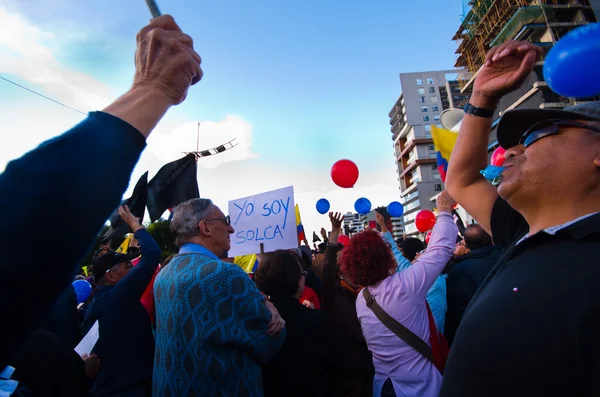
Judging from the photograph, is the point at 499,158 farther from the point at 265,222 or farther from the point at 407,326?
the point at 265,222

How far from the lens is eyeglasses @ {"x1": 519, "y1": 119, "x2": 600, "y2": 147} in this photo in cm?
127

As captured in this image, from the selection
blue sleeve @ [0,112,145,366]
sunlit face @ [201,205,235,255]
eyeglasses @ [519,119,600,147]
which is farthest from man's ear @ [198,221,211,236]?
eyeglasses @ [519,119,600,147]

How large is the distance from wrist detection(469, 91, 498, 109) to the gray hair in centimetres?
191

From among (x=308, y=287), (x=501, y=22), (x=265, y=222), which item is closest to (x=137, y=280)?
(x=265, y=222)

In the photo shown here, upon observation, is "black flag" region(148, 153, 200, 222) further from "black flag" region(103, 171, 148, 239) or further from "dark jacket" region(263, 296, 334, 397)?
"dark jacket" region(263, 296, 334, 397)

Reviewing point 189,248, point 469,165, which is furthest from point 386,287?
point 189,248

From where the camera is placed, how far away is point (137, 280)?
2664mm

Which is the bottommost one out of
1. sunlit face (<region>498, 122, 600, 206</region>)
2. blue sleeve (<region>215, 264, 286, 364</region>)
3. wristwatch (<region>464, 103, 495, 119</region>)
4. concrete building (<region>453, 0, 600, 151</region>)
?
blue sleeve (<region>215, 264, 286, 364</region>)

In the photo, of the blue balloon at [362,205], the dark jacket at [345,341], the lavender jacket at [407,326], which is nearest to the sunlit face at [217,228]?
the dark jacket at [345,341]

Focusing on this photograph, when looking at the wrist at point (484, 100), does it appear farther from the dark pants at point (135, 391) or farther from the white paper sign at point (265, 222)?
the dark pants at point (135, 391)

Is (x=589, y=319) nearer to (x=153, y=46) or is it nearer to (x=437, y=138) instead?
(x=153, y=46)

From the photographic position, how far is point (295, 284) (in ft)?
8.01

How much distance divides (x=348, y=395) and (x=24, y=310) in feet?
8.04

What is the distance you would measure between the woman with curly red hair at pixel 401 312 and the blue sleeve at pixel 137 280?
171cm
